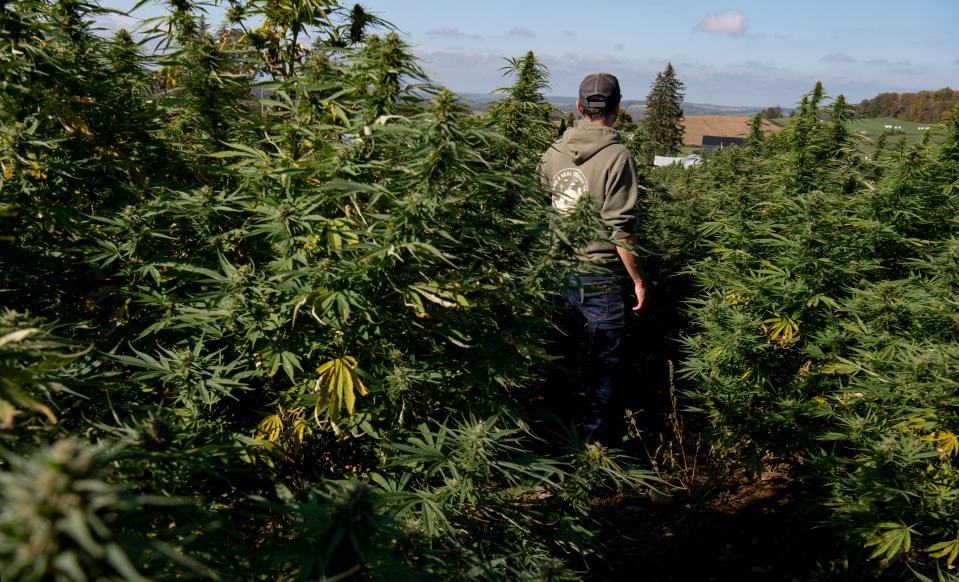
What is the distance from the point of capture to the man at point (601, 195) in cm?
326

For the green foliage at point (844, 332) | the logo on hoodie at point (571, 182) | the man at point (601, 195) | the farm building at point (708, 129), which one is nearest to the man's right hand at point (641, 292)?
the man at point (601, 195)

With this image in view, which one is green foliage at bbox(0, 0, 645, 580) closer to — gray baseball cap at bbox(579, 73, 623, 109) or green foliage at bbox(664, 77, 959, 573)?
gray baseball cap at bbox(579, 73, 623, 109)

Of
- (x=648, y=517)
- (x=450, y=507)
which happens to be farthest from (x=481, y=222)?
(x=648, y=517)

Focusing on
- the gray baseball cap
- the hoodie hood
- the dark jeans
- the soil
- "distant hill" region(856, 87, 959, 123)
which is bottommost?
the soil

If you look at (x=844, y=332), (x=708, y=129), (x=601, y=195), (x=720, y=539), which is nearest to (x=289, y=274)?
(x=601, y=195)

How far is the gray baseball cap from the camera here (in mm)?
3385

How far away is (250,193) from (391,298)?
65 centimetres

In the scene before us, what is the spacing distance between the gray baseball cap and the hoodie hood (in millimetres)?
134

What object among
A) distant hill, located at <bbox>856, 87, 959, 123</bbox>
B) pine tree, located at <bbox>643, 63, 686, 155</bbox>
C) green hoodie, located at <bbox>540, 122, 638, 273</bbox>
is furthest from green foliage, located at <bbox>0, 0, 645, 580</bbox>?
pine tree, located at <bbox>643, 63, 686, 155</bbox>

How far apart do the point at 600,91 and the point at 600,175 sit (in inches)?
20.9

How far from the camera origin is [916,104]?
2764 cm

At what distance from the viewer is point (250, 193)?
1971 mm

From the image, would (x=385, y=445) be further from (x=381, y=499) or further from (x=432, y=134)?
(x=432, y=134)

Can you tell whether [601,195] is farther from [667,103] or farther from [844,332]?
[667,103]
